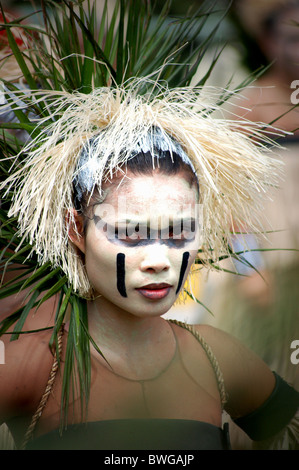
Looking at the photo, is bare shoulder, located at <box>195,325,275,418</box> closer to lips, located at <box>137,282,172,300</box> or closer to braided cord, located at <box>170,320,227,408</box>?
braided cord, located at <box>170,320,227,408</box>

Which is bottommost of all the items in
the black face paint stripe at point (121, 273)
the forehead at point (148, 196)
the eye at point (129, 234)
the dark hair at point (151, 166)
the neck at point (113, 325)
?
the neck at point (113, 325)

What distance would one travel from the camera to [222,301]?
1.45m

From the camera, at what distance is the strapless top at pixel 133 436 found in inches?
41.3

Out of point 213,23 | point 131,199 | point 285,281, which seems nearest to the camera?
point 131,199

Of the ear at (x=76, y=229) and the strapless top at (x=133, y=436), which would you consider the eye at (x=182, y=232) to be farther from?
the strapless top at (x=133, y=436)

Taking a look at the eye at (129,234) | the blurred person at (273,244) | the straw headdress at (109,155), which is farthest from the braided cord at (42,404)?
the blurred person at (273,244)

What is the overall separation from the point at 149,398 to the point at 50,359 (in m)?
0.21

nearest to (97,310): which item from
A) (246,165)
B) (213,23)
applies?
(246,165)

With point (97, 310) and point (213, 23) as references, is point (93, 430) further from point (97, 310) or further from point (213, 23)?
point (213, 23)

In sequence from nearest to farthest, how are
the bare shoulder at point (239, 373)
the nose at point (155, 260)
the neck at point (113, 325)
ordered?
the nose at point (155, 260) → the neck at point (113, 325) → the bare shoulder at point (239, 373)

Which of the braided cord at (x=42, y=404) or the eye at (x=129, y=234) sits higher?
the eye at (x=129, y=234)

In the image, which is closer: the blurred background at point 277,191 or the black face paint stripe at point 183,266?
the black face paint stripe at point 183,266

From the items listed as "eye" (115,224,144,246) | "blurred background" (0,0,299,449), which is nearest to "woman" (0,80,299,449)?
"eye" (115,224,144,246)
